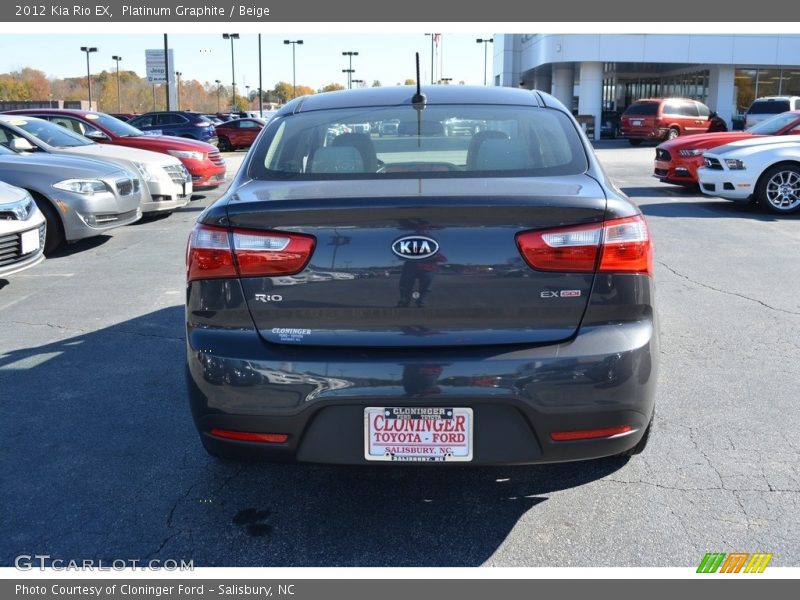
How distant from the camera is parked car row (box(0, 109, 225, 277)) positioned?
7.48 metres

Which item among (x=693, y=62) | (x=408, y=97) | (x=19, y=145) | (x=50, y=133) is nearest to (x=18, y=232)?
(x=19, y=145)

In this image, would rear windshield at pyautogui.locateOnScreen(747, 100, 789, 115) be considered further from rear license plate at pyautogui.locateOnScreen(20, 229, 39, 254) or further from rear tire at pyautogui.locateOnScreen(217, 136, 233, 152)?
rear license plate at pyautogui.locateOnScreen(20, 229, 39, 254)

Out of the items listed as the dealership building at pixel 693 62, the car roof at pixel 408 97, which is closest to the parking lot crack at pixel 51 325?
the car roof at pixel 408 97

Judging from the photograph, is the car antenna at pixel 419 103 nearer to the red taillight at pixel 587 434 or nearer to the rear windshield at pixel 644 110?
the red taillight at pixel 587 434

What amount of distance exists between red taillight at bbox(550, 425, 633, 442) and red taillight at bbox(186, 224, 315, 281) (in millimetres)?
1066

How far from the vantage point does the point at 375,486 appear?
3627mm

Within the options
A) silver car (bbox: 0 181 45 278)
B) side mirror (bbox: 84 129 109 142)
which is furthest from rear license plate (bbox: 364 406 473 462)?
side mirror (bbox: 84 129 109 142)

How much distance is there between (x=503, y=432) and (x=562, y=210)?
31.3 inches

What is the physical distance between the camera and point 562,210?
2.88 m

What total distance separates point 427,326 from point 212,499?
4.31ft

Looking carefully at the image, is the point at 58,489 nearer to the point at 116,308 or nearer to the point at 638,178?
the point at 116,308

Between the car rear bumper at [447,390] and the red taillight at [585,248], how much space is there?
22cm

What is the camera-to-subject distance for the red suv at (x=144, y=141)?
45.9ft

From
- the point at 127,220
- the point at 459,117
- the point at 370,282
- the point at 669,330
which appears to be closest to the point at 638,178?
the point at 127,220
